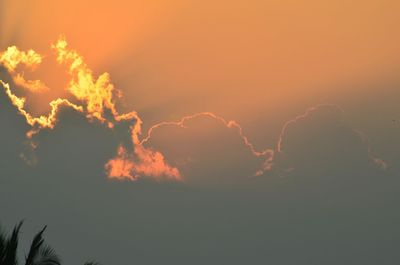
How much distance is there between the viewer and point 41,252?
2108 cm

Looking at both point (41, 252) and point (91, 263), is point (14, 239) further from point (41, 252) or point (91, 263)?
point (91, 263)

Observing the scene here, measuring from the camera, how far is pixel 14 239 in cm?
2050

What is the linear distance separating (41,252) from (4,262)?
1.27 m

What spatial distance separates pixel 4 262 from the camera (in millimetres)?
20109

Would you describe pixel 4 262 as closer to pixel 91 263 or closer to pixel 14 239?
pixel 14 239

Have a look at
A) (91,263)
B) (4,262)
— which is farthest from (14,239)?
(91,263)

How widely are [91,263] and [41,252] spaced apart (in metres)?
1.49

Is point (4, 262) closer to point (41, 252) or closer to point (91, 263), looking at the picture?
point (41, 252)

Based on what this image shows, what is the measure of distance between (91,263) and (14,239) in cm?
237
